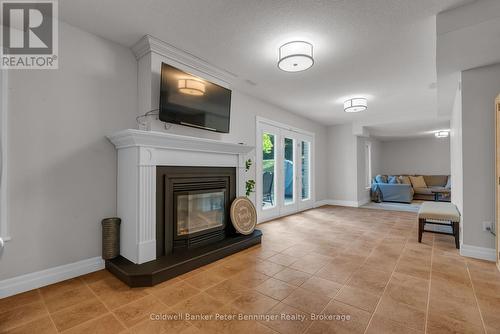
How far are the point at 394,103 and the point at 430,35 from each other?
2.70 metres

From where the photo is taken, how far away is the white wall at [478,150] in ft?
8.55

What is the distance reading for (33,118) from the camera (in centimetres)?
204

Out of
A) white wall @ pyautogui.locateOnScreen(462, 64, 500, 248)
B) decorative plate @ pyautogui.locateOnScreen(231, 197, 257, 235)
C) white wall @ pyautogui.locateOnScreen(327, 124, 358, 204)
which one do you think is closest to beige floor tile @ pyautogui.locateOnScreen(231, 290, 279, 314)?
decorative plate @ pyautogui.locateOnScreen(231, 197, 257, 235)

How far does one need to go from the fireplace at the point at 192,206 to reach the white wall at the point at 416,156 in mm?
9264

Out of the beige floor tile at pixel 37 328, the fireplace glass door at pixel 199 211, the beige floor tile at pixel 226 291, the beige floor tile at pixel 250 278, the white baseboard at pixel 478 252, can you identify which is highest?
the fireplace glass door at pixel 199 211

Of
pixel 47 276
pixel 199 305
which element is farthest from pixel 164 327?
pixel 47 276

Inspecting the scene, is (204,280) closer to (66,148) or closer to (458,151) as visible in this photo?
(66,148)

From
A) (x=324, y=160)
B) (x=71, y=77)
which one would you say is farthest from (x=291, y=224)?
(x=71, y=77)

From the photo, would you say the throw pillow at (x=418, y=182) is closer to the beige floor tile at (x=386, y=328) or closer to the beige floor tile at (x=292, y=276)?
the beige floor tile at (x=292, y=276)

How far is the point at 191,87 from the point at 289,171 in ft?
11.1

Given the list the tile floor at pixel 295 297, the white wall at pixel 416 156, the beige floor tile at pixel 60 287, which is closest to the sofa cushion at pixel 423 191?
the white wall at pixel 416 156

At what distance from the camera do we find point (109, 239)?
7.67 ft

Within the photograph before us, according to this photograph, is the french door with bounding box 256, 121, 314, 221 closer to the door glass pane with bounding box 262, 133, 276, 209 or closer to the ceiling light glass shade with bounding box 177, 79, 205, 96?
the door glass pane with bounding box 262, 133, 276, 209

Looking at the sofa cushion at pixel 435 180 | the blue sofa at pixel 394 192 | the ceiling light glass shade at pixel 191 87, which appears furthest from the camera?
the sofa cushion at pixel 435 180
